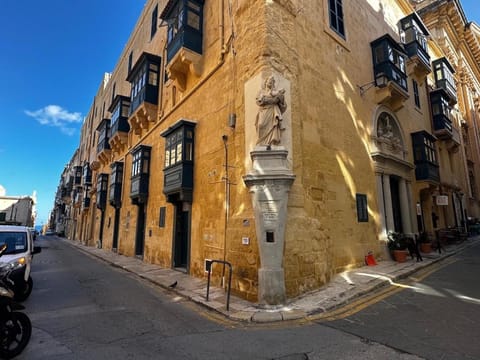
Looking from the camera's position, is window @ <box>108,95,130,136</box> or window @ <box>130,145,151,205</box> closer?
window @ <box>130,145,151,205</box>

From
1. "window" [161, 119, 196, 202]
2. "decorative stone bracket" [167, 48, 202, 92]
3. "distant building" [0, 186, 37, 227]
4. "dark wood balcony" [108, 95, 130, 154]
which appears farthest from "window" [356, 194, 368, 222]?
"distant building" [0, 186, 37, 227]

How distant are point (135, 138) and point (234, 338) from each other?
1688 cm

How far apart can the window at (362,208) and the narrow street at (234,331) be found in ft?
11.3

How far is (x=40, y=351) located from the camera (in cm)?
372

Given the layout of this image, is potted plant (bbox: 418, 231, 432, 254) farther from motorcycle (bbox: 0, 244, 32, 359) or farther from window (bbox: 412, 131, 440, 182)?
motorcycle (bbox: 0, 244, 32, 359)

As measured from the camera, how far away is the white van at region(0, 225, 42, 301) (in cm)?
584

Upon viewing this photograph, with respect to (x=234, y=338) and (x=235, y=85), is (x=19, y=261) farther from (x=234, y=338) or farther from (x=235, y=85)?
(x=235, y=85)

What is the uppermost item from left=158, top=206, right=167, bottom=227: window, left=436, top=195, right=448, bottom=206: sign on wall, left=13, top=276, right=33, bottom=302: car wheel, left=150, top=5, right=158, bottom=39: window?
left=150, top=5, right=158, bottom=39: window

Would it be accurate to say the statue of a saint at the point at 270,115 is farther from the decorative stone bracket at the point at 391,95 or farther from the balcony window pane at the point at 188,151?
the decorative stone bracket at the point at 391,95

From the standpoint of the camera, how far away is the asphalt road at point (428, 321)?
3719 millimetres

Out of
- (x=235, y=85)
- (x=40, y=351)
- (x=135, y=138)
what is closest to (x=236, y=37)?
(x=235, y=85)

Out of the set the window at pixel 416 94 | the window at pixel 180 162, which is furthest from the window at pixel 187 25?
the window at pixel 416 94

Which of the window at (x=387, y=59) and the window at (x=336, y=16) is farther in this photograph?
the window at (x=387, y=59)

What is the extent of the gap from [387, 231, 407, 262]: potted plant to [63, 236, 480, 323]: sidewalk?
0.31 meters
